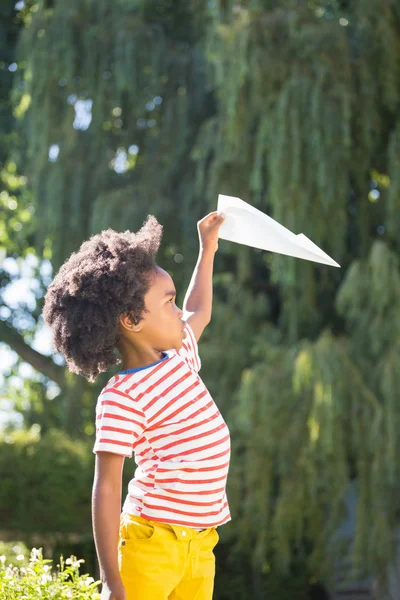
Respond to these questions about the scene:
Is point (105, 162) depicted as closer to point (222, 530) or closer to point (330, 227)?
point (330, 227)

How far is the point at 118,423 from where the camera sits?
2076 mm

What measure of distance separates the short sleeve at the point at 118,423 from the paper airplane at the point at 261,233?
560 mm

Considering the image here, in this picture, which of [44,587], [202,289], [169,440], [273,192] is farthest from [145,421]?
[273,192]

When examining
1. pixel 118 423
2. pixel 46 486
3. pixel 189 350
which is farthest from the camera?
pixel 46 486

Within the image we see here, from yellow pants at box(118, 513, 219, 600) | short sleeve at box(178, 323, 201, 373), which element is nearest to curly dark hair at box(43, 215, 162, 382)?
short sleeve at box(178, 323, 201, 373)

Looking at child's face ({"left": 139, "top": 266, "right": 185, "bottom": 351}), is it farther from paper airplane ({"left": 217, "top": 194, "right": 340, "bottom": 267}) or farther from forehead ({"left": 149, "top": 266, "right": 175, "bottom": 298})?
paper airplane ({"left": 217, "top": 194, "right": 340, "bottom": 267})

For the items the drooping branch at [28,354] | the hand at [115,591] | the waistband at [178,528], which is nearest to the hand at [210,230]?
the waistband at [178,528]

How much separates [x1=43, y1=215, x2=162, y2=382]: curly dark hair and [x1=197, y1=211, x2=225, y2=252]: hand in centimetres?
44

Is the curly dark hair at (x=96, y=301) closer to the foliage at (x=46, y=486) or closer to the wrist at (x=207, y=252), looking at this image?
the wrist at (x=207, y=252)

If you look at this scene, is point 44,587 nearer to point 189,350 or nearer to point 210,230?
point 189,350

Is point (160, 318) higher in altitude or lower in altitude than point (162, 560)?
higher

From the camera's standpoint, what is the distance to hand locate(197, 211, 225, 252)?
2631 mm

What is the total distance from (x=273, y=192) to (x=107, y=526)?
4.77 metres

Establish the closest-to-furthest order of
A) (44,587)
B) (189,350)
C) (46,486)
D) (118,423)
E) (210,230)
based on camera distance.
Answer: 1. (118,423)
2. (44,587)
3. (189,350)
4. (210,230)
5. (46,486)
